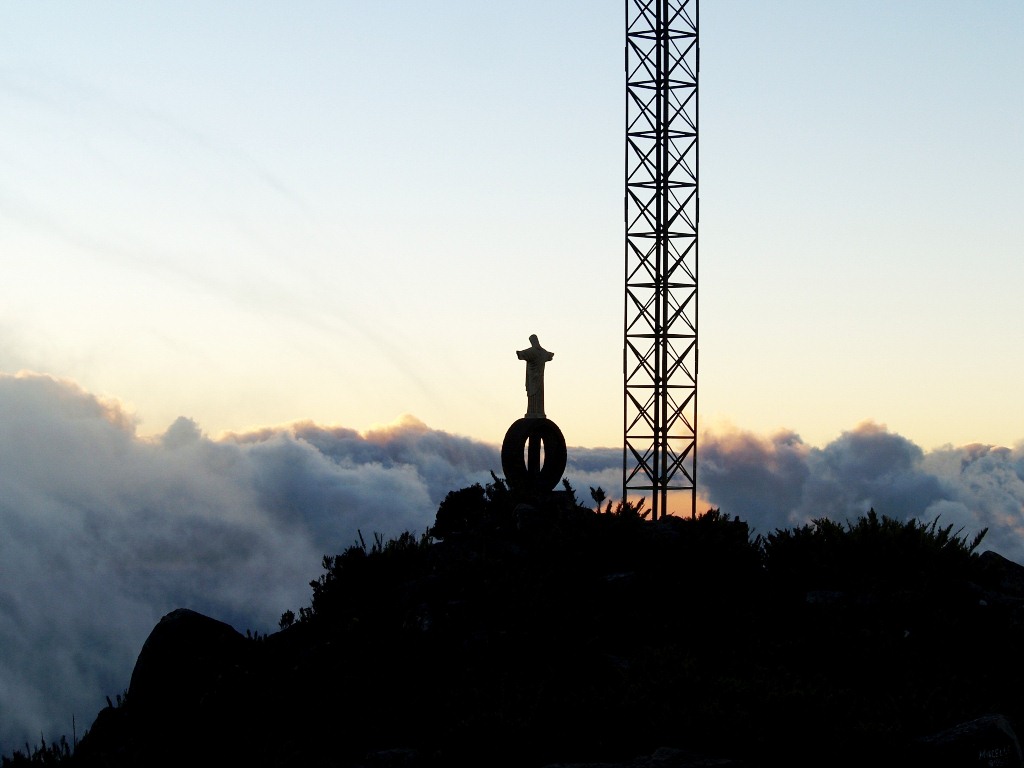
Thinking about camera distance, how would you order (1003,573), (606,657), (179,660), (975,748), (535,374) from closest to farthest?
(975,748) → (606,657) → (179,660) → (1003,573) → (535,374)

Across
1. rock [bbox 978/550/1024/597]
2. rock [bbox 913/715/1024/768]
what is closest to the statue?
rock [bbox 978/550/1024/597]

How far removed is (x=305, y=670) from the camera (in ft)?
55.9

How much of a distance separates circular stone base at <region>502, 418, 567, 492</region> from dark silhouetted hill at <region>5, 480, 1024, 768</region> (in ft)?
6.56

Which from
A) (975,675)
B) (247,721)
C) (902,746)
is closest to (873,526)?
(975,675)

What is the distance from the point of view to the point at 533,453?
90.1 ft

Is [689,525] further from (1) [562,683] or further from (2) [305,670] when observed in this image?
(2) [305,670]

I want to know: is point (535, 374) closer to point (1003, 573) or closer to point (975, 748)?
point (1003, 573)

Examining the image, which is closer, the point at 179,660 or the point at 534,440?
the point at 179,660

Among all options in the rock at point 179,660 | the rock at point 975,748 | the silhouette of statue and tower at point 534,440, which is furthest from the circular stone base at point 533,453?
the rock at point 975,748

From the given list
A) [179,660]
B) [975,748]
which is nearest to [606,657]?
[975,748]

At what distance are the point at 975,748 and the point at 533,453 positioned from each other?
1614cm

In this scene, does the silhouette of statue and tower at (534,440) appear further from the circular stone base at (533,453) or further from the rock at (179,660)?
the rock at (179,660)

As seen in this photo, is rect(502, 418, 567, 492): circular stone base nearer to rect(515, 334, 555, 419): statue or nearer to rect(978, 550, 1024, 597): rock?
rect(515, 334, 555, 419): statue

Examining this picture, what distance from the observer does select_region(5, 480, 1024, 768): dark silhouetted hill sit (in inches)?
492
